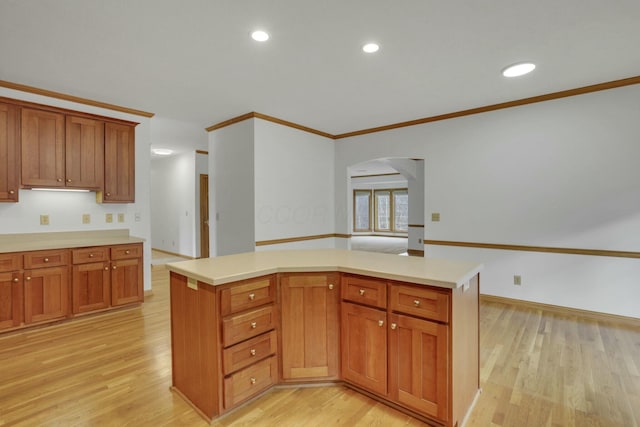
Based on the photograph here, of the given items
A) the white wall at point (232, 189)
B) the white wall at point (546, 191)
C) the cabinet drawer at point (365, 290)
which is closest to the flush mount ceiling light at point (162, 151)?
the white wall at point (232, 189)

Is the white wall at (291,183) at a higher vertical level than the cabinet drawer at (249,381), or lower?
higher

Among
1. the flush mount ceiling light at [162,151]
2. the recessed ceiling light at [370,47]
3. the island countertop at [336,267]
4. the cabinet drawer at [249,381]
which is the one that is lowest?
the cabinet drawer at [249,381]

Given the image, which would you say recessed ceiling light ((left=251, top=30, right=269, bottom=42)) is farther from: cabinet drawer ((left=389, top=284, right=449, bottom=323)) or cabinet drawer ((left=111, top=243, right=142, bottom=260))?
cabinet drawer ((left=111, top=243, right=142, bottom=260))

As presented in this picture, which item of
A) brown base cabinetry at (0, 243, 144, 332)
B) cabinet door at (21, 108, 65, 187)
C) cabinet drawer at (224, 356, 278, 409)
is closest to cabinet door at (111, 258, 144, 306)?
brown base cabinetry at (0, 243, 144, 332)

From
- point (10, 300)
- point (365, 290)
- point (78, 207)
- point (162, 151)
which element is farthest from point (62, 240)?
point (162, 151)

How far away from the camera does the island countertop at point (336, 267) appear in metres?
1.69

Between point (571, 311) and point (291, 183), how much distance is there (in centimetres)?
392

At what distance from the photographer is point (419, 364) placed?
1.71 metres

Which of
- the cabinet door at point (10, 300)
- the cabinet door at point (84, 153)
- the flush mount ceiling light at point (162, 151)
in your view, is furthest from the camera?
A: the flush mount ceiling light at point (162, 151)

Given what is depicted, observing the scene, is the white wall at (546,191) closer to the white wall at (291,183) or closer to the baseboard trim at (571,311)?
the baseboard trim at (571,311)

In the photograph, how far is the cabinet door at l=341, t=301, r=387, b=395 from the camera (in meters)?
1.87

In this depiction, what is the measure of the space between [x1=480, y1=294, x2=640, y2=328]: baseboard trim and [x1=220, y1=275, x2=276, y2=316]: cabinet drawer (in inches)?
132

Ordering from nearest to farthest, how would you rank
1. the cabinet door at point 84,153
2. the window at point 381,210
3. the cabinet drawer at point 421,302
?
the cabinet drawer at point 421,302 < the cabinet door at point 84,153 < the window at point 381,210

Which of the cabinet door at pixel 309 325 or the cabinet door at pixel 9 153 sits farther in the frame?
the cabinet door at pixel 9 153
